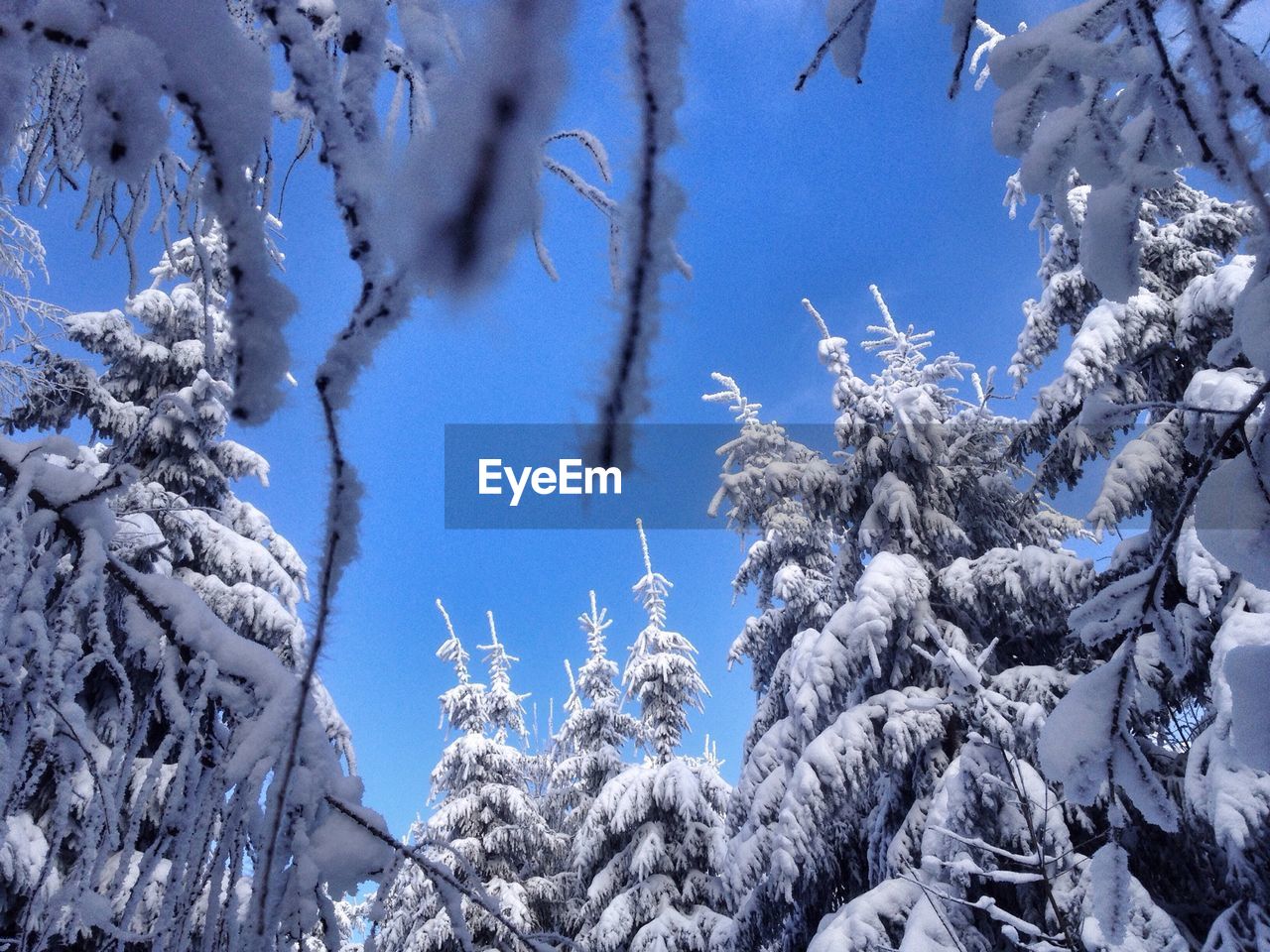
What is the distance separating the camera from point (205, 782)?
0.91 m

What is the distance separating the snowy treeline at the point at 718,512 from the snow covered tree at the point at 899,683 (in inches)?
1.7

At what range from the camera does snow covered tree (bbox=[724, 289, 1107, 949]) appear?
17.5ft

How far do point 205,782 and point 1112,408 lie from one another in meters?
1.35

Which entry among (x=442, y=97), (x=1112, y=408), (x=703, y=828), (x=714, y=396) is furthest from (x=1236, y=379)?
(x=703, y=828)

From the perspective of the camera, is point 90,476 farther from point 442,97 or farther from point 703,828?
point 703,828

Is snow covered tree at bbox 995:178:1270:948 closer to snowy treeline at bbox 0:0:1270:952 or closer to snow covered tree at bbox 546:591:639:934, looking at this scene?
snowy treeline at bbox 0:0:1270:952

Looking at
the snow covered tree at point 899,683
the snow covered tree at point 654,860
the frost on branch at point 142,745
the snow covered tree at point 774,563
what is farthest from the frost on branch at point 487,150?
the snow covered tree at point 654,860

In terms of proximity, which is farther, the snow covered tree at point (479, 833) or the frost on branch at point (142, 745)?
the snow covered tree at point (479, 833)

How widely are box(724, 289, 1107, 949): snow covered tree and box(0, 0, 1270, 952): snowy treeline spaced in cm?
4

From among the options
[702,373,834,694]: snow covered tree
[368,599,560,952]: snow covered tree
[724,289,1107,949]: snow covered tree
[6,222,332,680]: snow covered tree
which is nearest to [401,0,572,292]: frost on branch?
[724,289,1107,949]: snow covered tree

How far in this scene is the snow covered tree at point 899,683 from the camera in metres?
5.33

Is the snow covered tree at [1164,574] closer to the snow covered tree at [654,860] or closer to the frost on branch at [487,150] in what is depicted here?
the frost on branch at [487,150]

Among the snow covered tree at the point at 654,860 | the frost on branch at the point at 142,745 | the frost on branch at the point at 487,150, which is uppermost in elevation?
the snow covered tree at the point at 654,860

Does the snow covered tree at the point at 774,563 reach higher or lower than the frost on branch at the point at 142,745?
higher
